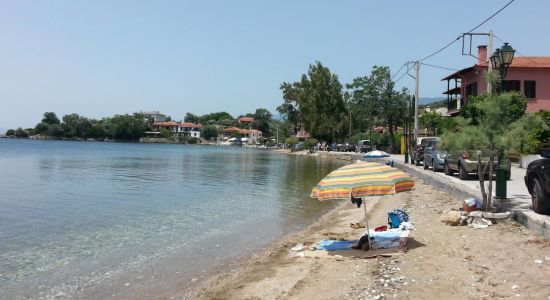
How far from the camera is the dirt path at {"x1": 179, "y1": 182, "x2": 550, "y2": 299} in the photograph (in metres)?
6.98

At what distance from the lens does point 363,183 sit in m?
8.95

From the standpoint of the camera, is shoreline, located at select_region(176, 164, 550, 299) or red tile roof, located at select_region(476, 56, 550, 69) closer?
shoreline, located at select_region(176, 164, 550, 299)

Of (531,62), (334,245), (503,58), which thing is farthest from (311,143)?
(334,245)

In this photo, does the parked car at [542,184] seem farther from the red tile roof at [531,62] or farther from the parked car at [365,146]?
the parked car at [365,146]

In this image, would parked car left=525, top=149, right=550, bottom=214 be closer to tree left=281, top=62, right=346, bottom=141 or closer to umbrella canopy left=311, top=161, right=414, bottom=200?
umbrella canopy left=311, top=161, right=414, bottom=200

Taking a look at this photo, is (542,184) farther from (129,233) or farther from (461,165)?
(129,233)

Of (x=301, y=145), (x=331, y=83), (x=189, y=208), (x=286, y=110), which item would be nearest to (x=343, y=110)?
(x=331, y=83)

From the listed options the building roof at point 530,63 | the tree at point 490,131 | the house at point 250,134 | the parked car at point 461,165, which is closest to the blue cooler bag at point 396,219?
the tree at point 490,131

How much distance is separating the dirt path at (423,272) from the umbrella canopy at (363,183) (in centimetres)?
128

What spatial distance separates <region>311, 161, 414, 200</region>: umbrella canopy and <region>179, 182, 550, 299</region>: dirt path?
128cm

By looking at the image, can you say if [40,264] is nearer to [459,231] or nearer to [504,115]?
[459,231]

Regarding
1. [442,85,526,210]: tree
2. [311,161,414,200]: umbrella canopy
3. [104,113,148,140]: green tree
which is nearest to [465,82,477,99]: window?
[442,85,526,210]: tree

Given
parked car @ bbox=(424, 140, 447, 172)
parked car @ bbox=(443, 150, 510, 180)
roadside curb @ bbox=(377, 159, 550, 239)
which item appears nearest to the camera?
roadside curb @ bbox=(377, 159, 550, 239)

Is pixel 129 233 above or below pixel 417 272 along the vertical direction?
below
